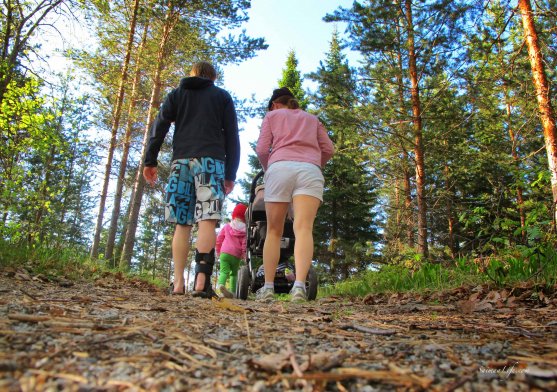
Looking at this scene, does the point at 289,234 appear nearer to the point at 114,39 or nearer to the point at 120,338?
the point at 120,338

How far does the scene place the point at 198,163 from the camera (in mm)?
3713

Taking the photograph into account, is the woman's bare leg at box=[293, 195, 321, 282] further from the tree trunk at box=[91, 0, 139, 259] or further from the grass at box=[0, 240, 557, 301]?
the tree trunk at box=[91, 0, 139, 259]

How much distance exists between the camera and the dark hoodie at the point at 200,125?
12.4ft

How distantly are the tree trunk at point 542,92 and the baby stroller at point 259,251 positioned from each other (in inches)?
184

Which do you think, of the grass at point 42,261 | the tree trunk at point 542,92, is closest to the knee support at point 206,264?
the grass at point 42,261

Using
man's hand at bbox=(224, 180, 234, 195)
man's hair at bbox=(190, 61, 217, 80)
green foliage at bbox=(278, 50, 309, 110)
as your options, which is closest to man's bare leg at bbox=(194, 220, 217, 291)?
man's hand at bbox=(224, 180, 234, 195)

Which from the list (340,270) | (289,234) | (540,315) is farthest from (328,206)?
(540,315)

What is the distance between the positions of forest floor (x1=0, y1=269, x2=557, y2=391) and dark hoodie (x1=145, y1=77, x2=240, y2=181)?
84.0 inches

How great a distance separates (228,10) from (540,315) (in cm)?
1322

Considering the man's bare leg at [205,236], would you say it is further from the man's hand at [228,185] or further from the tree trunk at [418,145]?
the tree trunk at [418,145]

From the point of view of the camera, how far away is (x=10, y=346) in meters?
1.05

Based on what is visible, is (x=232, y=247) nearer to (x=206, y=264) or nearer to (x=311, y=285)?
(x=311, y=285)

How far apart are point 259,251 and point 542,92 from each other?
6259mm

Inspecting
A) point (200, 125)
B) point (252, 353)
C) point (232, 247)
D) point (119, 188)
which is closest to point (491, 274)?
point (200, 125)
